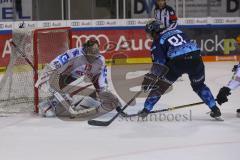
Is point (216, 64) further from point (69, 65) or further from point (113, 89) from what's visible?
point (69, 65)

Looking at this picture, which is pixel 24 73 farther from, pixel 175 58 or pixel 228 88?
pixel 228 88

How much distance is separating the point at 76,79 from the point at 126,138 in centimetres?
140

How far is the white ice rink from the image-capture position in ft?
14.9

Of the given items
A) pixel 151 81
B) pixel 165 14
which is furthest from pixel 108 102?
pixel 165 14

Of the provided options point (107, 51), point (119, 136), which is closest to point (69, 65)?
point (119, 136)

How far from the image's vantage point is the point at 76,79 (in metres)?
6.36

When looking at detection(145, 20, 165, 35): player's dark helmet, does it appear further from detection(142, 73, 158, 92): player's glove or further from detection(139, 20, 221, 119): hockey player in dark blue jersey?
detection(142, 73, 158, 92): player's glove

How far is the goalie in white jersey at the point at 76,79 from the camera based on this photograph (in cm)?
602

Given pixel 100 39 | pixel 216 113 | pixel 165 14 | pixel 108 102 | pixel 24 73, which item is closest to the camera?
pixel 216 113

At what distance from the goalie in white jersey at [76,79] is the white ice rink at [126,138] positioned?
17 cm

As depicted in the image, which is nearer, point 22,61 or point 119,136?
point 119,136

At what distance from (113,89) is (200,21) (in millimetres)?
4157

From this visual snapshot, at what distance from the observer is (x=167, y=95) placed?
7.59 m

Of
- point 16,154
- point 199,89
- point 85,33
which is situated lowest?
point 16,154
